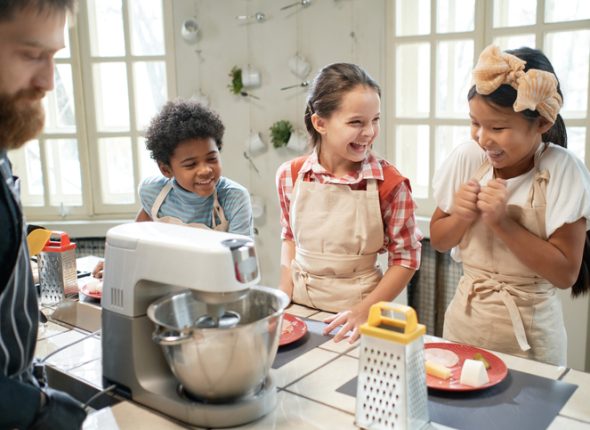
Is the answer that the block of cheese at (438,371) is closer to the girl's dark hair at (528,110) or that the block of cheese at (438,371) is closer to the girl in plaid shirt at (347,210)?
the girl in plaid shirt at (347,210)

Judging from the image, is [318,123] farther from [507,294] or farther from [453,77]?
[453,77]

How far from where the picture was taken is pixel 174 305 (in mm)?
1108

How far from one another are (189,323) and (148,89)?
245 centimetres

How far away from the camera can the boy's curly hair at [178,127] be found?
1.83 m

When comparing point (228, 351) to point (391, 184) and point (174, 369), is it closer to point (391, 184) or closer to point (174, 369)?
point (174, 369)

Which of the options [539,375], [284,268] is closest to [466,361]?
[539,375]

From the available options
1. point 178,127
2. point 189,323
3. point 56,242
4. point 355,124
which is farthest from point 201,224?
point 189,323

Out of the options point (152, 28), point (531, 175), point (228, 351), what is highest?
point (152, 28)

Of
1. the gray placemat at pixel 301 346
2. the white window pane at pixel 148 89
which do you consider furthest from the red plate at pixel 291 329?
the white window pane at pixel 148 89

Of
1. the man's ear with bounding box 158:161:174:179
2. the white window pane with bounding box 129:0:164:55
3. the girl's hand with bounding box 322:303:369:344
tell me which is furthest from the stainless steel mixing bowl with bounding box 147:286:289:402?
the white window pane with bounding box 129:0:164:55

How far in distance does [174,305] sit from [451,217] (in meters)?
0.80

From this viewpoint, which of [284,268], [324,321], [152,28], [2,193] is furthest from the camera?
[152,28]

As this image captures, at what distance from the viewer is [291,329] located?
1.39m

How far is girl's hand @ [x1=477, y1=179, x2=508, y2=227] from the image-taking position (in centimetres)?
144
